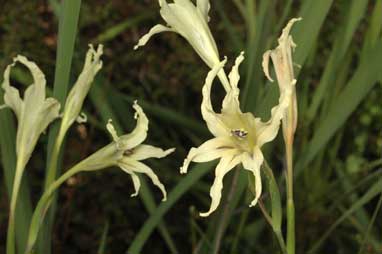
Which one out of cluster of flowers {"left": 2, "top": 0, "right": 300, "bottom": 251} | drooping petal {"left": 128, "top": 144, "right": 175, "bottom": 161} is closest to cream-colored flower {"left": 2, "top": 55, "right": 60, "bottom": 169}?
cluster of flowers {"left": 2, "top": 0, "right": 300, "bottom": 251}

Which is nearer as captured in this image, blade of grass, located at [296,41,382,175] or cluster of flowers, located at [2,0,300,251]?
cluster of flowers, located at [2,0,300,251]

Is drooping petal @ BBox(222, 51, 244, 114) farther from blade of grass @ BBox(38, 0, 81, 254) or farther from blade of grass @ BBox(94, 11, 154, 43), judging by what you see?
blade of grass @ BBox(94, 11, 154, 43)

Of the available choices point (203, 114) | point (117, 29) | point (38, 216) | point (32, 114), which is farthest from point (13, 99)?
point (117, 29)

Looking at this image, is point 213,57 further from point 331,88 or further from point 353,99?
point 331,88

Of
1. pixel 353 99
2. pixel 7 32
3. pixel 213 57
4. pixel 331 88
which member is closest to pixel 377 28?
pixel 331 88

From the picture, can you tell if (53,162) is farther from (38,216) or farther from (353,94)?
(353,94)

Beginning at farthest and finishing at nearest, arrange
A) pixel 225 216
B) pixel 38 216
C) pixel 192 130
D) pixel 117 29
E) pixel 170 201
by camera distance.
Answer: pixel 117 29 → pixel 192 130 → pixel 170 201 → pixel 225 216 → pixel 38 216

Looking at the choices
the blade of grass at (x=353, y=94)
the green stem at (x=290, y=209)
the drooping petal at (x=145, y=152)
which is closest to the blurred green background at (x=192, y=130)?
the blade of grass at (x=353, y=94)
